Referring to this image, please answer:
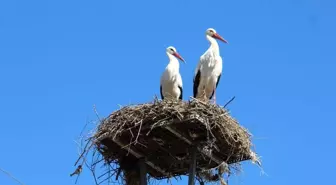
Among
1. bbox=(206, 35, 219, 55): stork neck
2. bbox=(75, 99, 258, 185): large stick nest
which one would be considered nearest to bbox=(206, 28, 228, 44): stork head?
bbox=(206, 35, 219, 55): stork neck

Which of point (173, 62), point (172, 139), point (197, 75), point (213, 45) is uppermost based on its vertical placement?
point (213, 45)

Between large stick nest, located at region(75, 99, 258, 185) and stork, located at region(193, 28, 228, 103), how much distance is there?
86.6 inches

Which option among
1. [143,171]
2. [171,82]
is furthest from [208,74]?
[143,171]

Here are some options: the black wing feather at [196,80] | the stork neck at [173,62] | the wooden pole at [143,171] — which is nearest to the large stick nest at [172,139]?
the wooden pole at [143,171]

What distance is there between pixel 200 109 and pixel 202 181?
106cm

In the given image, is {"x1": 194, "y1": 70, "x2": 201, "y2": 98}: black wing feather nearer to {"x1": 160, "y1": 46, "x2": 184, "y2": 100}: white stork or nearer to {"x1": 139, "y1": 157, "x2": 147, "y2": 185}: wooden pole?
{"x1": 160, "y1": 46, "x2": 184, "y2": 100}: white stork

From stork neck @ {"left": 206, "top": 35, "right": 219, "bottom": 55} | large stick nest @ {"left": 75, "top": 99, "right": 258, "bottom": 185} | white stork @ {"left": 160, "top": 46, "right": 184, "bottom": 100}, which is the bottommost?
large stick nest @ {"left": 75, "top": 99, "right": 258, "bottom": 185}

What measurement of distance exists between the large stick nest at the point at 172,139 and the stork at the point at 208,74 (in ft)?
7.22

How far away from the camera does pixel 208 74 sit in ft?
43.0

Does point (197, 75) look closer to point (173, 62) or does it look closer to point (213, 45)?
point (173, 62)

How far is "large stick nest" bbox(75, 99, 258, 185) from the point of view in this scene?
1046cm

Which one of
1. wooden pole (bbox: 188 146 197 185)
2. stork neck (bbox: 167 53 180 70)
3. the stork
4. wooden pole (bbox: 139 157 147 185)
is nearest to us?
wooden pole (bbox: 188 146 197 185)

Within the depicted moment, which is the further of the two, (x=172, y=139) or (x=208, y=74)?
(x=208, y=74)

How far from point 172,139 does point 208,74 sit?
2.62m
